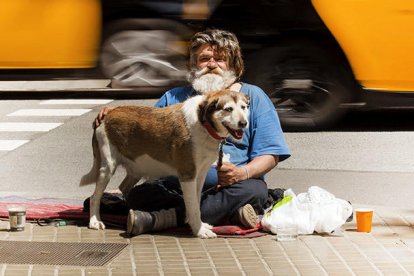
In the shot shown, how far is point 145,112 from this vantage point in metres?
7.39

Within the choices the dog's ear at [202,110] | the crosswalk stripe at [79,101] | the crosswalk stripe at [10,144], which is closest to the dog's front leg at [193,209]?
the dog's ear at [202,110]

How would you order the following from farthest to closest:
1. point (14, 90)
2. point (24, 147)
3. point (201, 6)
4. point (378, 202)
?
point (14, 90), point (201, 6), point (24, 147), point (378, 202)

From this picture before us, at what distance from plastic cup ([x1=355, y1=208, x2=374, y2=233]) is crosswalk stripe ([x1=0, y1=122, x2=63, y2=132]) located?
19.5 ft

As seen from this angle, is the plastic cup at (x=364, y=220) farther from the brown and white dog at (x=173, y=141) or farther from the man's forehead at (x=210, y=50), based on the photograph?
the man's forehead at (x=210, y=50)

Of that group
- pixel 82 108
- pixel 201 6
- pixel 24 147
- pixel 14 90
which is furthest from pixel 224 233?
pixel 14 90

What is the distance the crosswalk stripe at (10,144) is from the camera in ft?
37.6

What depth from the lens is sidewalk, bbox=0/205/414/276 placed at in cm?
641

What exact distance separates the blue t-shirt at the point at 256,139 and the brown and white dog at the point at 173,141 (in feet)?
1.08

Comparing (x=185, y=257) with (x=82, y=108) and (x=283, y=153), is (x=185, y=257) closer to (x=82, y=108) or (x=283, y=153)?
(x=283, y=153)

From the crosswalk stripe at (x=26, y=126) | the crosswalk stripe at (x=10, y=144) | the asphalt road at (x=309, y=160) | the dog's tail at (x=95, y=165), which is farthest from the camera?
the crosswalk stripe at (x=26, y=126)

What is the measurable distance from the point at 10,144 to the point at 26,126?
1105mm

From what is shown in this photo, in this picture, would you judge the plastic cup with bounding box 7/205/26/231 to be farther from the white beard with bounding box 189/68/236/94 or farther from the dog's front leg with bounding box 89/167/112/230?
the white beard with bounding box 189/68/236/94

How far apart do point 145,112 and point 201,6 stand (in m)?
5.71

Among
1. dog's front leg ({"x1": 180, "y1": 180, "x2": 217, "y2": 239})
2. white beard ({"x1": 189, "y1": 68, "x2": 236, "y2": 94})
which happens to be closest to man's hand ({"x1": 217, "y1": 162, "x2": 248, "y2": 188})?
dog's front leg ({"x1": 180, "y1": 180, "x2": 217, "y2": 239})
